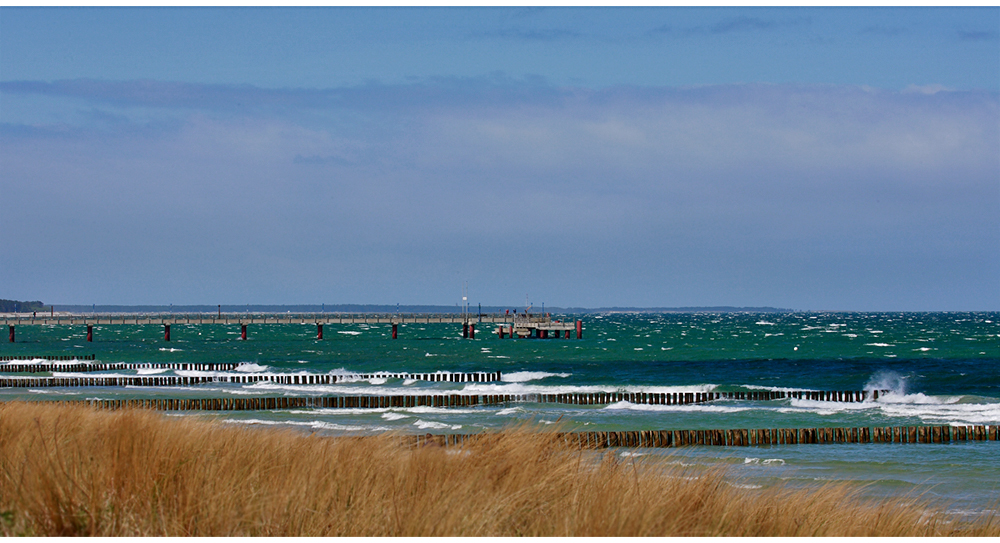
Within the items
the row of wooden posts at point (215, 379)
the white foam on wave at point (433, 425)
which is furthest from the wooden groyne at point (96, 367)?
the white foam on wave at point (433, 425)

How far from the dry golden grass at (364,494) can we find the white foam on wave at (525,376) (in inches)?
1573

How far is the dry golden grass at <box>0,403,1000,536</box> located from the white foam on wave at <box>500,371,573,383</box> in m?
40.0

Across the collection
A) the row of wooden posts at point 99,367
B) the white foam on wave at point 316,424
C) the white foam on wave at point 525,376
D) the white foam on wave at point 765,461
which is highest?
the white foam on wave at point 316,424

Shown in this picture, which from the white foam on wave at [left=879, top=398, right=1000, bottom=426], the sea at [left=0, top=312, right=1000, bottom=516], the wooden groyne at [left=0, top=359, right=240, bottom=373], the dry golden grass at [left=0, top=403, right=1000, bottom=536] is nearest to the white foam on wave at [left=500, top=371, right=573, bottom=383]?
the sea at [left=0, top=312, right=1000, bottom=516]

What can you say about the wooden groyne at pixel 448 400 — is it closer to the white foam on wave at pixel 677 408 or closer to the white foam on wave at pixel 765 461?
the white foam on wave at pixel 677 408

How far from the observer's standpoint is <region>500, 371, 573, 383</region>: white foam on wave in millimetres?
50681

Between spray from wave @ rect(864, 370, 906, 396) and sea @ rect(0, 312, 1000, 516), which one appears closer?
sea @ rect(0, 312, 1000, 516)

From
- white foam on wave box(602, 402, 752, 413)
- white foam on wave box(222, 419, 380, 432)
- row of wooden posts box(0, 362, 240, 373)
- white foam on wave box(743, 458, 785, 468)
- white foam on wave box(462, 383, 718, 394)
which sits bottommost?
white foam on wave box(462, 383, 718, 394)

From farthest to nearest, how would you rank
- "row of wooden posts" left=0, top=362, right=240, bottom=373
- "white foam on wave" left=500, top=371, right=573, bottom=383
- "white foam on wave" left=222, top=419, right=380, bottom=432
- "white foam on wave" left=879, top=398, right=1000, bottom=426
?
"row of wooden posts" left=0, top=362, right=240, bottom=373, "white foam on wave" left=500, top=371, right=573, bottom=383, "white foam on wave" left=879, top=398, right=1000, bottom=426, "white foam on wave" left=222, top=419, right=380, bottom=432

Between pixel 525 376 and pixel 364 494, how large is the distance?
4431 centimetres

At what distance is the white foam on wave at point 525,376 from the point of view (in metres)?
50.7

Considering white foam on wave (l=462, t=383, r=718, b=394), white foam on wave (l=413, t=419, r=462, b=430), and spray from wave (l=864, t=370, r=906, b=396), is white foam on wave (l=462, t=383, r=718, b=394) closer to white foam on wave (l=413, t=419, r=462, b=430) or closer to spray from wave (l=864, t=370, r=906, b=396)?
spray from wave (l=864, t=370, r=906, b=396)

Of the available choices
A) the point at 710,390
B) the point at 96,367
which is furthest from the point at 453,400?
the point at 96,367

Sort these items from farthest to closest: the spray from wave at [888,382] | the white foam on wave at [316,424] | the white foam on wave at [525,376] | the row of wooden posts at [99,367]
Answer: the row of wooden posts at [99,367] < the white foam on wave at [525,376] < the spray from wave at [888,382] < the white foam on wave at [316,424]
